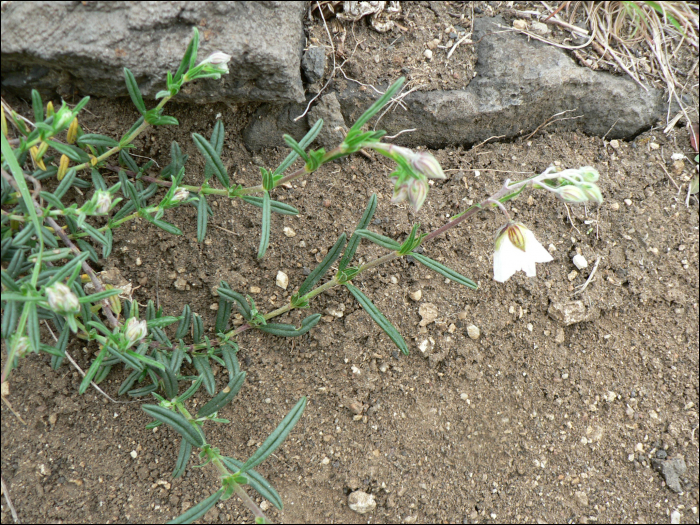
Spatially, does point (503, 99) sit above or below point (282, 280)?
above

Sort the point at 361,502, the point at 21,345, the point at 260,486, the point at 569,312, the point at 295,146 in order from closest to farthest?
the point at 21,345
the point at 295,146
the point at 260,486
the point at 361,502
the point at 569,312

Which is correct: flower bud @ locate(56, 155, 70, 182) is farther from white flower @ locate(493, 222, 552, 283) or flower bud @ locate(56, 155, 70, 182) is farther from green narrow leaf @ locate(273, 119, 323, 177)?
white flower @ locate(493, 222, 552, 283)

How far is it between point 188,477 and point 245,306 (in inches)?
30.6

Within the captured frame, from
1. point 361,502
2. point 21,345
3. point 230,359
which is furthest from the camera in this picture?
point 361,502

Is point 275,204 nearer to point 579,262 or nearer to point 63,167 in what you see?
point 63,167

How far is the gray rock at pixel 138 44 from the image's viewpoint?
2.00 m

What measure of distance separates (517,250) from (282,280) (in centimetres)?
105

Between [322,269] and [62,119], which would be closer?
[62,119]

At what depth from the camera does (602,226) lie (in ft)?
9.09

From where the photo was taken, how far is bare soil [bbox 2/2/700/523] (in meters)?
2.26

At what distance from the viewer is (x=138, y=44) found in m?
2.07

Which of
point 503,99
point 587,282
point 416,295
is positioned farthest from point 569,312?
point 503,99

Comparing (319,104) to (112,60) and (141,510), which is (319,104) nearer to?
(112,60)

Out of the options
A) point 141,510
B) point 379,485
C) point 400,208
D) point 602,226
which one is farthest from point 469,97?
point 141,510
